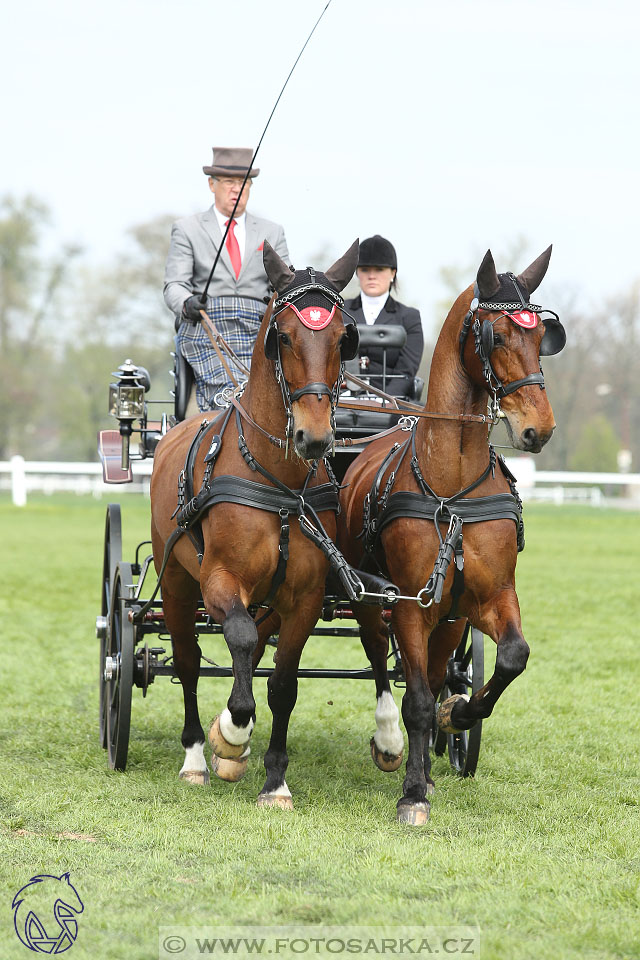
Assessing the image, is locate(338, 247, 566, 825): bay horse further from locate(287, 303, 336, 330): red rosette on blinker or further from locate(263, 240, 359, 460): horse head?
locate(287, 303, 336, 330): red rosette on blinker

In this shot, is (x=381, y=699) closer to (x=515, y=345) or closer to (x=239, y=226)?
(x=515, y=345)

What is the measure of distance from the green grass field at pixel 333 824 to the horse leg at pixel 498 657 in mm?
393

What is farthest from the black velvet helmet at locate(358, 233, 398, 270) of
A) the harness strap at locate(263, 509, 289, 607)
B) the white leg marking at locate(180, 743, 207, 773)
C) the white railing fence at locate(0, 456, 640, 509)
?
the white railing fence at locate(0, 456, 640, 509)

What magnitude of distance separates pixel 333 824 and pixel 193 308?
2780mm

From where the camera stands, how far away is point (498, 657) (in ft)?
15.7

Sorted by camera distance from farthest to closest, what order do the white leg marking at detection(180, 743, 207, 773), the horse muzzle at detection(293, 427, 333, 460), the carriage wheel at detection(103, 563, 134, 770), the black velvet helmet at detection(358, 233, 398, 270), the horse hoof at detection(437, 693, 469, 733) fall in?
the black velvet helmet at detection(358, 233, 398, 270) < the white leg marking at detection(180, 743, 207, 773) < the carriage wheel at detection(103, 563, 134, 770) < the horse hoof at detection(437, 693, 469, 733) < the horse muzzle at detection(293, 427, 333, 460)

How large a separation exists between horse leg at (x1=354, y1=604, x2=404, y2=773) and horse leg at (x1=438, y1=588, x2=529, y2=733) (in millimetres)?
457

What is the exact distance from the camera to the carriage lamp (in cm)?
650

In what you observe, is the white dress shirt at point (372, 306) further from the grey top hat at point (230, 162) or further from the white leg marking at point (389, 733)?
the white leg marking at point (389, 733)

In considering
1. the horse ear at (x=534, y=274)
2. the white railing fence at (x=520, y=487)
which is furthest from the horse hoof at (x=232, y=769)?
the white railing fence at (x=520, y=487)

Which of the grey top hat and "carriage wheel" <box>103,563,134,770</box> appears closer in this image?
"carriage wheel" <box>103,563,134,770</box>

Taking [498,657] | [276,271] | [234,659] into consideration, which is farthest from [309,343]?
[498,657]

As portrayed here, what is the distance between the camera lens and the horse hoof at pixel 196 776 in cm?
555

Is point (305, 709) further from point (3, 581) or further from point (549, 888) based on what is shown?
point (3, 581)
